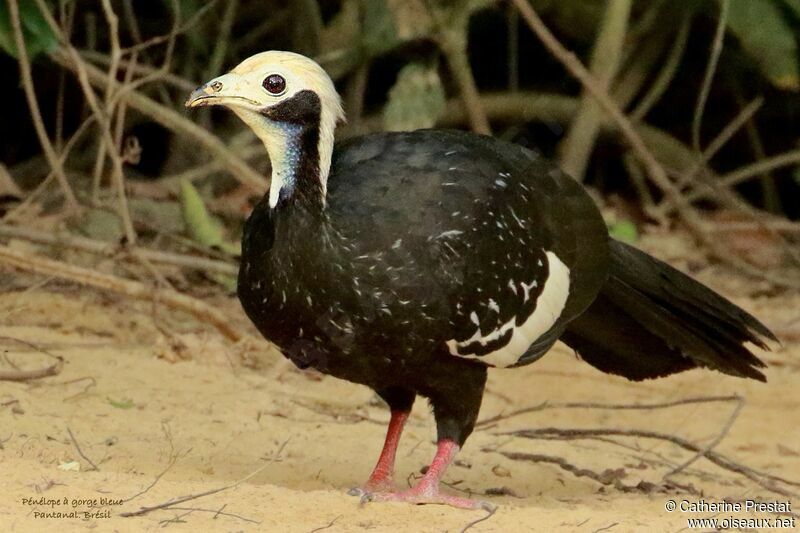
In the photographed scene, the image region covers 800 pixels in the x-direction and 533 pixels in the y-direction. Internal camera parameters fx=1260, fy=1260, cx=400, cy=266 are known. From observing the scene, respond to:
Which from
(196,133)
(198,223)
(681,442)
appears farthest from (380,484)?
(196,133)

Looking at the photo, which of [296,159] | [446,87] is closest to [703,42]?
[446,87]

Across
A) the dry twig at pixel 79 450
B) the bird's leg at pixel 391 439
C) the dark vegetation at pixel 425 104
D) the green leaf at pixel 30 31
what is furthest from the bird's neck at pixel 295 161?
the green leaf at pixel 30 31

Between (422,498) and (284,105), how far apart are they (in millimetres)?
1305

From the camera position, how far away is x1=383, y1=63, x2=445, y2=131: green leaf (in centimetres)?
690

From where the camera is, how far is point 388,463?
4.36m

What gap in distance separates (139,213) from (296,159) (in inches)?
120

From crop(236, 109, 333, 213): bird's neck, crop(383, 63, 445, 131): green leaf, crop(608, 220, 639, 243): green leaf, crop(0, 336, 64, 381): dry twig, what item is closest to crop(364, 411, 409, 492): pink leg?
crop(236, 109, 333, 213): bird's neck

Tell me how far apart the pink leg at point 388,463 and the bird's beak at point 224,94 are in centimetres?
135

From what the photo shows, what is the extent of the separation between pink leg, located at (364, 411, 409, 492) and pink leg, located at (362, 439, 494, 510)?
0.18 metres

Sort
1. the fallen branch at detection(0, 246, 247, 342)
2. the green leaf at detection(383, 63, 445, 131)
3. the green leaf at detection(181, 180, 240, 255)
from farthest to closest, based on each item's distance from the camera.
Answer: the green leaf at detection(383, 63, 445, 131)
the green leaf at detection(181, 180, 240, 255)
the fallen branch at detection(0, 246, 247, 342)

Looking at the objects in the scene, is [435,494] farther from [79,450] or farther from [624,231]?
[624,231]

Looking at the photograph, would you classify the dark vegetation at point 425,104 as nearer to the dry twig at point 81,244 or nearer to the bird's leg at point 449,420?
the dry twig at point 81,244

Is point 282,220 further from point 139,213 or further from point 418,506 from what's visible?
point 139,213

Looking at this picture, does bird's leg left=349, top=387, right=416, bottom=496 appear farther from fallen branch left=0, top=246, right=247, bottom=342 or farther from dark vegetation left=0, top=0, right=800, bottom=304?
dark vegetation left=0, top=0, right=800, bottom=304
